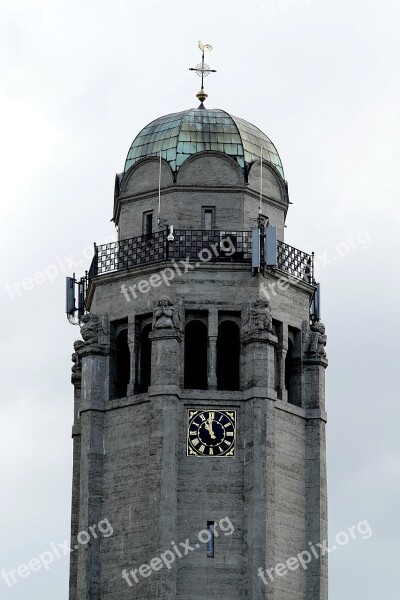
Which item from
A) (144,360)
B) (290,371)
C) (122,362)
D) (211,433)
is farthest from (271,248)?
(211,433)

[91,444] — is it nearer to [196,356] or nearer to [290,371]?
[196,356]

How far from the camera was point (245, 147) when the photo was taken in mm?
122812

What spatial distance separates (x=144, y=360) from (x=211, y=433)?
190 inches

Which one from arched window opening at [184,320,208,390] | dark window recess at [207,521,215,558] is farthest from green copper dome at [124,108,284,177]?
dark window recess at [207,521,215,558]

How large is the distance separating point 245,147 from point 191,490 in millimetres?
16605

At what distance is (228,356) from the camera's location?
120m

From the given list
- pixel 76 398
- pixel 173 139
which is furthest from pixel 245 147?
pixel 76 398

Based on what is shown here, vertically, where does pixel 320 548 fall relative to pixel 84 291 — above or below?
below

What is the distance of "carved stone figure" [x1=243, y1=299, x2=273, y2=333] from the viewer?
11831 cm

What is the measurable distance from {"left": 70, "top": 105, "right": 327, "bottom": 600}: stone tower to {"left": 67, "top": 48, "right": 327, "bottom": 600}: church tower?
75 mm

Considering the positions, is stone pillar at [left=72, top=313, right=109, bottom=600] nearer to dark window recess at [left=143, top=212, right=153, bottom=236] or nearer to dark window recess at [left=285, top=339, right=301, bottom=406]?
dark window recess at [left=143, top=212, right=153, bottom=236]

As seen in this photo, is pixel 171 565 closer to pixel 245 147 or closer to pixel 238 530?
pixel 238 530

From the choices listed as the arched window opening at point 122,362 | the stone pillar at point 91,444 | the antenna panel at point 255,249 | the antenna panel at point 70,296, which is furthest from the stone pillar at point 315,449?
the antenna panel at point 70,296

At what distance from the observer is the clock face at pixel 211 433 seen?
117125mm
